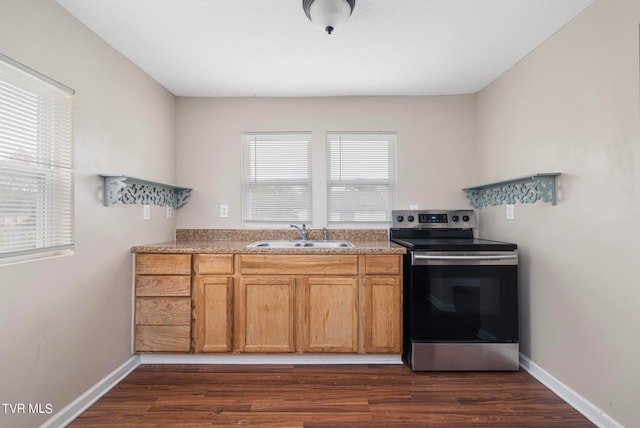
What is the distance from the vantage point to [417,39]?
1906mm

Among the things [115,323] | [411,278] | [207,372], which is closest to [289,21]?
[411,278]

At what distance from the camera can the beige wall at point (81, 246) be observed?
137 centimetres

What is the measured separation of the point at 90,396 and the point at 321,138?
254cm

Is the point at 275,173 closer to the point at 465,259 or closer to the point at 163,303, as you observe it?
the point at 163,303

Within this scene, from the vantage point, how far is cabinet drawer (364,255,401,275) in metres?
2.18

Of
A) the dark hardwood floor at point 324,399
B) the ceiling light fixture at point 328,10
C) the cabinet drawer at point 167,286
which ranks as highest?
the ceiling light fixture at point 328,10

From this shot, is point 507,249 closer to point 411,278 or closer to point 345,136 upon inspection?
point 411,278

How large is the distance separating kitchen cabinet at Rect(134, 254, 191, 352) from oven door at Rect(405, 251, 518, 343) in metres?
1.67

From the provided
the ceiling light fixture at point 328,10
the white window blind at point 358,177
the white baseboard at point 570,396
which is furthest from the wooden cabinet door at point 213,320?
the white baseboard at point 570,396

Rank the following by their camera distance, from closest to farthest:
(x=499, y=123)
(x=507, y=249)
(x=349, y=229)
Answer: (x=507, y=249) < (x=499, y=123) < (x=349, y=229)

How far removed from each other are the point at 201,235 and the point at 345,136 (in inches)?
66.5

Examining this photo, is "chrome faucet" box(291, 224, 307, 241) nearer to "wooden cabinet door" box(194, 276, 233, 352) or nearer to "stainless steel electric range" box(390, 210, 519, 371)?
"wooden cabinet door" box(194, 276, 233, 352)

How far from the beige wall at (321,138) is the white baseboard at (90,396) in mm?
1223

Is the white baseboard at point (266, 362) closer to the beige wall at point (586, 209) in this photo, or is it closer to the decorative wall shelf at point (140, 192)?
the beige wall at point (586, 209)
